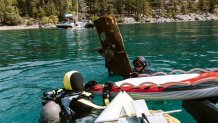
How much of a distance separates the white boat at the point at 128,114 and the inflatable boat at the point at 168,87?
3.60 m

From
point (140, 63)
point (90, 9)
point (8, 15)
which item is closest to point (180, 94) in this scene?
point (140, 63)

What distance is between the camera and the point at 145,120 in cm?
677

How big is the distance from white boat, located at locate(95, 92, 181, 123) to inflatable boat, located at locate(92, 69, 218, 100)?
3.60 meters

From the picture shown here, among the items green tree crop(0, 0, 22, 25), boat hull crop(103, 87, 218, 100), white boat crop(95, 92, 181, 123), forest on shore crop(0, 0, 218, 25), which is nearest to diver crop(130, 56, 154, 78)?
boat hull crop(103, 87, 218, 100)

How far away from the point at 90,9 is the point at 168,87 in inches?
4442

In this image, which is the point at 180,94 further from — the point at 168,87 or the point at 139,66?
the point at 139,66

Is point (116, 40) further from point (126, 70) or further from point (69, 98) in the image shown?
point (69, 98)

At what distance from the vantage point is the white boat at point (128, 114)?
684 centimetres

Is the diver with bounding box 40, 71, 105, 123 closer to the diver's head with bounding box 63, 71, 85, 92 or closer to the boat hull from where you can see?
the diver's head with bounding box 63, 71, 85, 92

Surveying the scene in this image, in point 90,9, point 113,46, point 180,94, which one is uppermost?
point 90,9

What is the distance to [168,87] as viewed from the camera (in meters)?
11.5

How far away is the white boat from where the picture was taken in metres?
6.84

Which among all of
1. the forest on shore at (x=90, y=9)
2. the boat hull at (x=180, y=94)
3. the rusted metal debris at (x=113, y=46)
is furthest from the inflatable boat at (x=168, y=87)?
the forest on shore at (x=90, y=9)

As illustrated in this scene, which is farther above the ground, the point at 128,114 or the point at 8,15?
the point at 8,15
